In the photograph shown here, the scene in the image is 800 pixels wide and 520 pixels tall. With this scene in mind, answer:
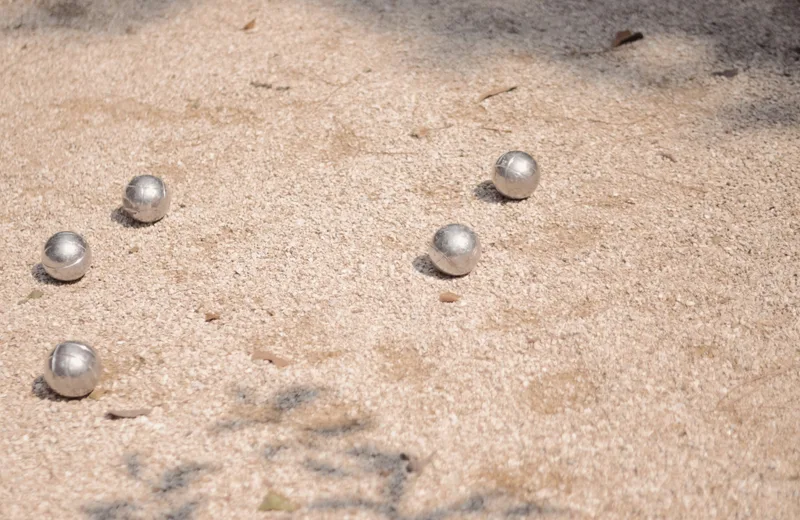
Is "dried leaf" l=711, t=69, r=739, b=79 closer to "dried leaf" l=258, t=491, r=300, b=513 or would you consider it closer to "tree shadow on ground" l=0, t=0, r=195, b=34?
"tree shadow on ground" l=0, t=0, r=195, b=34

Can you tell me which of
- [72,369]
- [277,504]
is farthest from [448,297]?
[72,369]

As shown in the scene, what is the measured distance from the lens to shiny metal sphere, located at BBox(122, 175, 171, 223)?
4.83 meters

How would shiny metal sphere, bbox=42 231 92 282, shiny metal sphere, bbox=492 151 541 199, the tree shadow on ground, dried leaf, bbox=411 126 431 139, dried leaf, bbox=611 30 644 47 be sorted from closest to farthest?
shiny metal sphere, bbox=42 231 92 282
shiny metal sphere, bbox=492 151 541 199
dried leaf, bbox=411 126 431 139
dried leaf, bbox=611 30 644 47
the tree shadow on ground

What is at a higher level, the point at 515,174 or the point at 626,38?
the point at 626,38

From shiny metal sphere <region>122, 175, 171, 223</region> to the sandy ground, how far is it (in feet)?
0.37

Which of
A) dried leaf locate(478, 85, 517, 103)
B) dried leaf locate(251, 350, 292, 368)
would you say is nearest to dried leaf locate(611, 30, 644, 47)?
dried leaf locate(478, 85, 517, 103)

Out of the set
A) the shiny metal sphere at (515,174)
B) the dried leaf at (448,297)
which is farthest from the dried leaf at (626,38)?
the dried leaf at (448,297)

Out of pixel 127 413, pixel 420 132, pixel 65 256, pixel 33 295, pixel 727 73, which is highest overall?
pixel 727 73

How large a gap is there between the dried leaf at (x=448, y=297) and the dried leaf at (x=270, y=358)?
0.88 metres

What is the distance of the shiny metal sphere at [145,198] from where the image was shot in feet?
15.9

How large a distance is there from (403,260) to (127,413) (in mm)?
1664

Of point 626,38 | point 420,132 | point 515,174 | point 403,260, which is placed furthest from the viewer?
point 626,38

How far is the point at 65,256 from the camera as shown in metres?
4.42

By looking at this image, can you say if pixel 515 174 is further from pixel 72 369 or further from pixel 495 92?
pixel 72 369
